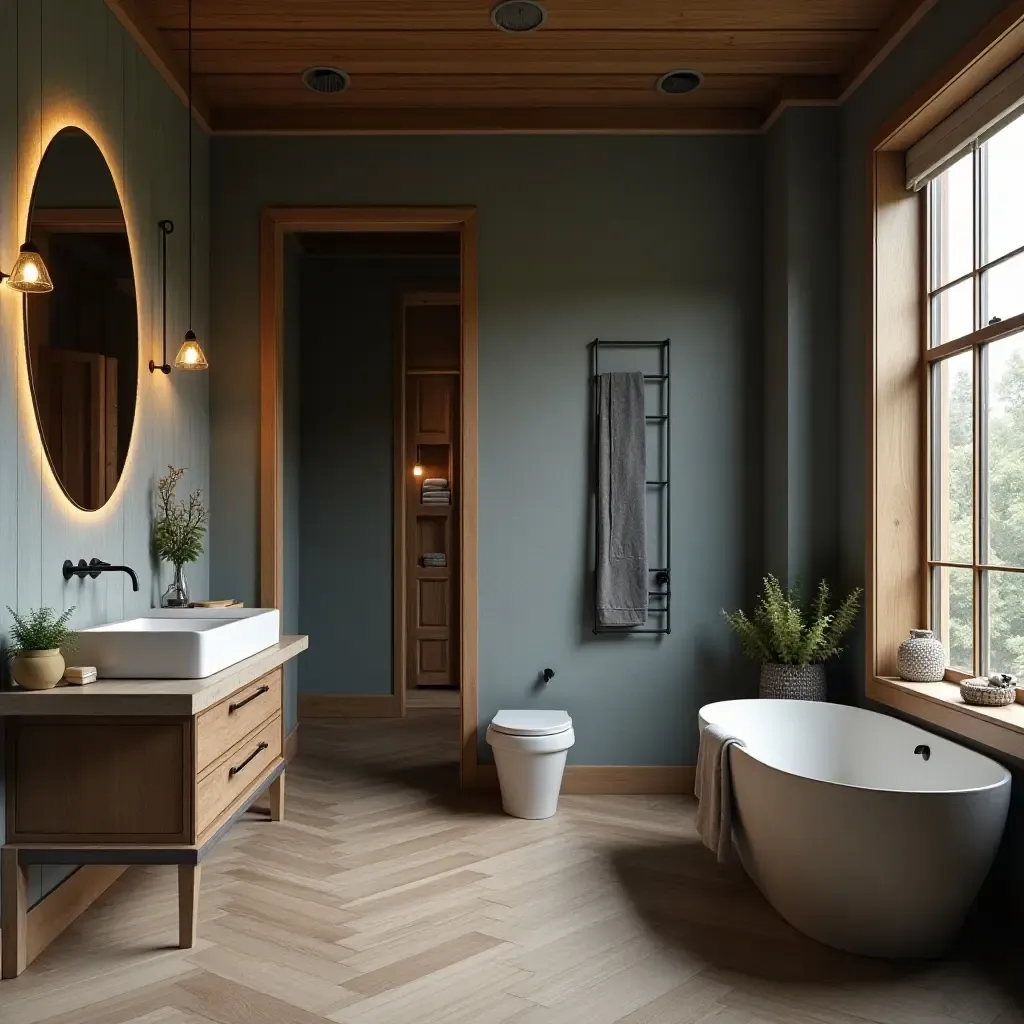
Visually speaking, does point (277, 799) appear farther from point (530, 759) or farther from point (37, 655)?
point (37, 655)

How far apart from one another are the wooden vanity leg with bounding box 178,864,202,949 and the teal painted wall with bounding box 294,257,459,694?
10.9 ft

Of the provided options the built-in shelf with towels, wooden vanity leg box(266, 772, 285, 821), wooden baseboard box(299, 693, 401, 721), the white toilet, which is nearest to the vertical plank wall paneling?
wooden vanity leg box(266, 772, 285, 821)

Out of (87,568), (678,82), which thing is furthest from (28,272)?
(678,82)

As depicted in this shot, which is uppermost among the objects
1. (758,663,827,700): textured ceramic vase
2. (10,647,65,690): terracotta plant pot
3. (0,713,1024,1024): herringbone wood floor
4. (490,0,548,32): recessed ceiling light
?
(490,0,548,32): recessed ceiling light

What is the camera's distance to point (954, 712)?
3.12 meters

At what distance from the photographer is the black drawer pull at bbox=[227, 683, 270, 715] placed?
9.82 feet

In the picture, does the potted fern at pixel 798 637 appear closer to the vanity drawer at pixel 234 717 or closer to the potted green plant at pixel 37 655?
the vanity drawer at pixel 234 717

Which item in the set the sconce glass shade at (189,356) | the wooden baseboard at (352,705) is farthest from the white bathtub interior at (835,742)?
the wooden baseboard at (352,705)

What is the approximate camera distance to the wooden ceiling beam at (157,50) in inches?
134

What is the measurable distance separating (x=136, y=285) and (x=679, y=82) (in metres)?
2.41

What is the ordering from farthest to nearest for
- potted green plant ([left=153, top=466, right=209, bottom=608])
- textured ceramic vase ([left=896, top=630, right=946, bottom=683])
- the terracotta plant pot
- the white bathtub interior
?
potted green plant ([left=153, top=466, right=209, bottom=608])
textured ceramic vase ([left=896, top=630, right=946, bottom=683])
the white bathtub interior
the terracotta plant pot

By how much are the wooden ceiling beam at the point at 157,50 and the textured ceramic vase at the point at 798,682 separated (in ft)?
11.2

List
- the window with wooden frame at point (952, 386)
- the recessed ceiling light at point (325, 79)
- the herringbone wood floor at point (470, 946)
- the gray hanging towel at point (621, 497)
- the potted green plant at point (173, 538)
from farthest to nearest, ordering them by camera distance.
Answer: the gray hanging towel at point (621, 497) < the recessed ceiling light at point (325, 79) < the potted green plant at point (173, 538) < the window with wooden frame at point (952, 386) < the herringbone wood floor at point (470, 946)

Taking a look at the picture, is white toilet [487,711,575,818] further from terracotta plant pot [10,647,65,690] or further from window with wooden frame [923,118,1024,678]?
terracotta plant pot [10,647,65,690]
